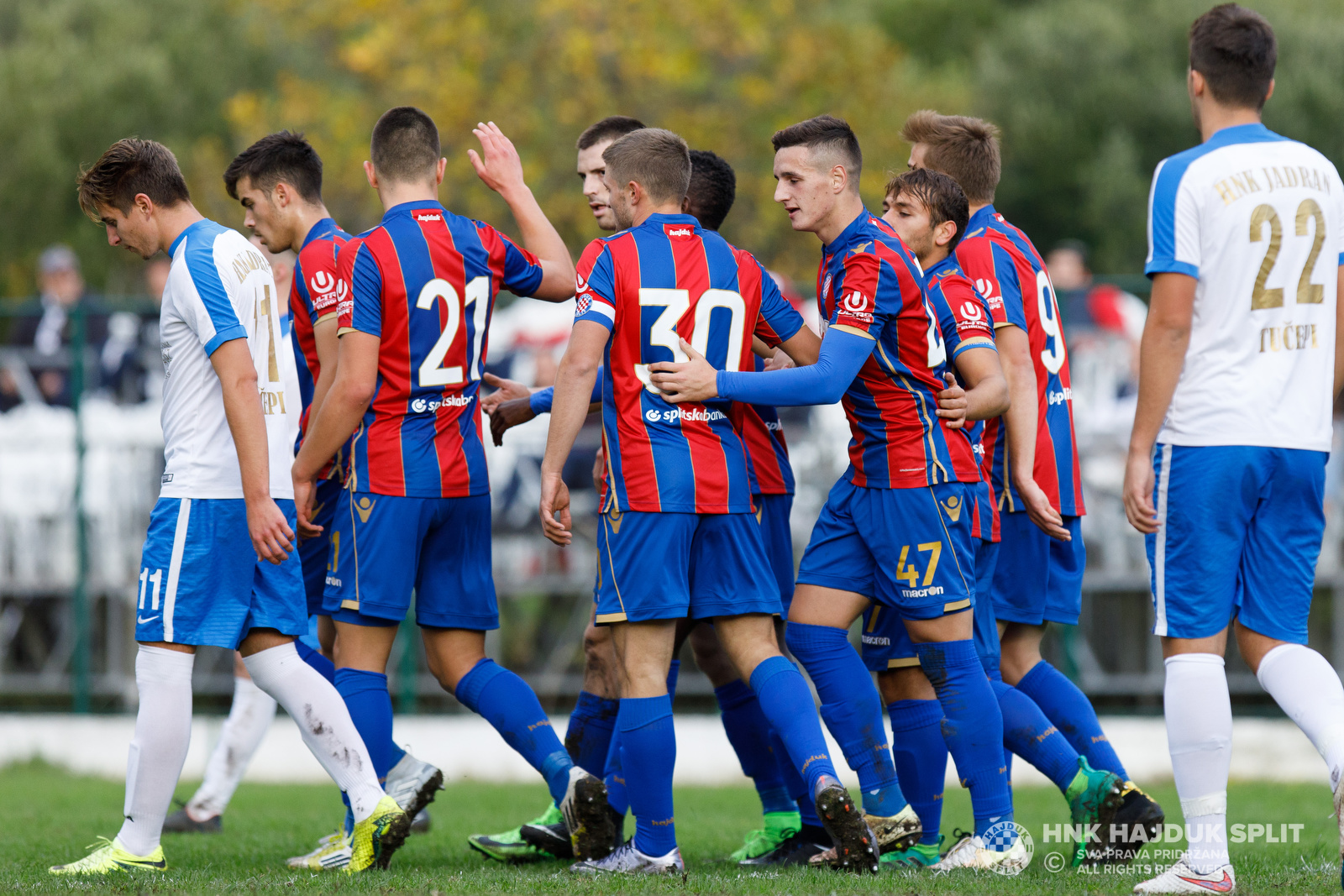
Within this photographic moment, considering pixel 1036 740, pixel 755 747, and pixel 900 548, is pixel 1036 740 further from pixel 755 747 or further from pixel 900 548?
pixel 755 747

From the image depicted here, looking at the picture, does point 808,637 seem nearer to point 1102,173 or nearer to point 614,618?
point 614,618

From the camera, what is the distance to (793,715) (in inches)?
195

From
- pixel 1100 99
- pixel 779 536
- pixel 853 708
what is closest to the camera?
pixel 853 708

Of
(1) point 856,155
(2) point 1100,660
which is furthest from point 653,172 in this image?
(2) point 1100,660

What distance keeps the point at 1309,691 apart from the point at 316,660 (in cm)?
375

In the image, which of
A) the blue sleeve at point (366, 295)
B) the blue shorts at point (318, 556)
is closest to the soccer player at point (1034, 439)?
the blue sleeve at point (366, 295)

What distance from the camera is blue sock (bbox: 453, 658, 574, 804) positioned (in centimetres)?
543

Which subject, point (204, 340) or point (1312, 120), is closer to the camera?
point (204, 340)

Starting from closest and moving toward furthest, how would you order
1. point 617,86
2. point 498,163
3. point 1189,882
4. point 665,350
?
1. point 1189,882
2. point 665,350
3. point 498,163
4. point 617,86

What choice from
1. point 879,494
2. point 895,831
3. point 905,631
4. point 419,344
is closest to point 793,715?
point 895,831

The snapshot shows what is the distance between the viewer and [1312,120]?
1022 inches

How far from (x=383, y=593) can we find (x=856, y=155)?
232cm

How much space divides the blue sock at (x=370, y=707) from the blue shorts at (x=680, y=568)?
0.92m

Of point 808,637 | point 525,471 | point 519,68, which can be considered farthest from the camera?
point 519,68
